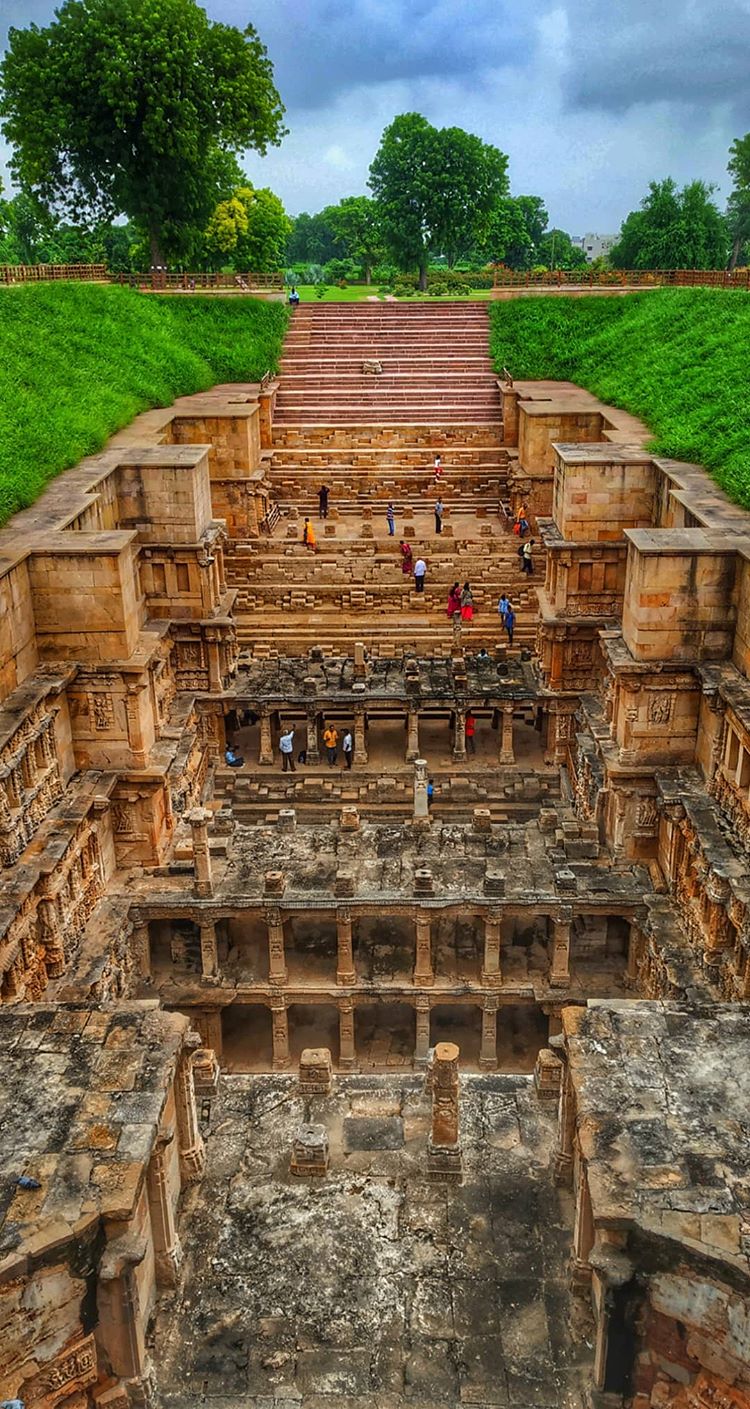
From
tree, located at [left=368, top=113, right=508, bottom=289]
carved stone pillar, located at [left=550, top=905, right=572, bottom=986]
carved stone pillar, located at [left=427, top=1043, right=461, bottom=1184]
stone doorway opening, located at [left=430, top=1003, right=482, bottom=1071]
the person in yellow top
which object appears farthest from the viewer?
tree, located at [left=368, top=113, right=508, bottom=289]

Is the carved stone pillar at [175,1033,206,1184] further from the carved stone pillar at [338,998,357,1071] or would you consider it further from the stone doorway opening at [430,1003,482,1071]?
the stone doorway opening at [430,1003,482,1071]

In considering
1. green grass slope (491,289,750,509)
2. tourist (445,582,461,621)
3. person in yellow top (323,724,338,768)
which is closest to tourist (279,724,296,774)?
person in yellow top (323,724,338,768)

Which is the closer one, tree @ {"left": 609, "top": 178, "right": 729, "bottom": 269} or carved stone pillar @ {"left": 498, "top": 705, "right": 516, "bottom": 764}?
carved stone pillar @ {"left": 498, "top": 705, "right": 516, "bottom": 764}

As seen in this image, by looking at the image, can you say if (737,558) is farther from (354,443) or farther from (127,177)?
(127,177)

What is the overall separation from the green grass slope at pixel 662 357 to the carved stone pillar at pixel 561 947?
799 cm

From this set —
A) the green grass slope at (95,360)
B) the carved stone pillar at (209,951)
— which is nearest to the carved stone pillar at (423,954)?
the carved stone pillar at (209,951)

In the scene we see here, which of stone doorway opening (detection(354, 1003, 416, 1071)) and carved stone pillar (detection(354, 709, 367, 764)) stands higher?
carved stone pillar (detection(354, 709, 367, 764))

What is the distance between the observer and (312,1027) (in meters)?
16.5

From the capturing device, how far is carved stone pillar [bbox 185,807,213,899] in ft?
50.1

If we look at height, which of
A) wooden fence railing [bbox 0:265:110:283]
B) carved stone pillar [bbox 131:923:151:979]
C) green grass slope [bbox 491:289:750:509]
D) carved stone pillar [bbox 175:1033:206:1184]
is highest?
wooden fence railing [bbox 0:265:110:283]

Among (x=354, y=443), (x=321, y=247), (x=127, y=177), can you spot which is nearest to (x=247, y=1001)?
(x=354, y=443)

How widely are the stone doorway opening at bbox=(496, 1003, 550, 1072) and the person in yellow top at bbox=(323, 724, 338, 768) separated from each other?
612 centimetres

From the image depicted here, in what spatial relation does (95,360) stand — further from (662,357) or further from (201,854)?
(201,854)

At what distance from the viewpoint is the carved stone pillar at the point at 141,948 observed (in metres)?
15.9
